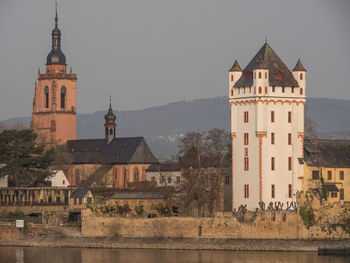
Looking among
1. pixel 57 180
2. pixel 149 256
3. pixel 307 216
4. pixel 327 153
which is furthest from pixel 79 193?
pixel 307 216

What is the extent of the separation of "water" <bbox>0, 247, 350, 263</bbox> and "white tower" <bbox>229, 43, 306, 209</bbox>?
11508 millimetres

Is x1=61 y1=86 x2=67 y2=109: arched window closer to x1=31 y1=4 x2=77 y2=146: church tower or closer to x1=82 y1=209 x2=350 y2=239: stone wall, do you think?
x1=31 y1=4 x2=77 y2=146: church tower

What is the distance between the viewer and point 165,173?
127 m

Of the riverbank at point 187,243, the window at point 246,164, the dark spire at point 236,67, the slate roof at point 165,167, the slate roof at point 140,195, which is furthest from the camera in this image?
the slate roof at point 165,167

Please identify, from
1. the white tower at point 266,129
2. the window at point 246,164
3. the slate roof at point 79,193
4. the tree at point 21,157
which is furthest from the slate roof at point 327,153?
the tree at point 21,157

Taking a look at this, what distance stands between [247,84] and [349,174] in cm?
1191

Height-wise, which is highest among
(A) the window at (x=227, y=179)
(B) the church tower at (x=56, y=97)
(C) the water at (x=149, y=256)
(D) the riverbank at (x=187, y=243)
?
(B) the church tower at (x=56, y=97)

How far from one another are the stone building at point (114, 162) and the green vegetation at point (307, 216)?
55.5 m

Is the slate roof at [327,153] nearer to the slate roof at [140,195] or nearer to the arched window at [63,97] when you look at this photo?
the slate roof at [140,195]

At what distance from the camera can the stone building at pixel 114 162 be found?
13738 centimetres

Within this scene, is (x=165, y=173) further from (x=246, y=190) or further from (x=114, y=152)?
(x=246, y=190)

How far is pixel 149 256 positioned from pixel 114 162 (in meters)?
62.1

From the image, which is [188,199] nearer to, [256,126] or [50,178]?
[256,126]

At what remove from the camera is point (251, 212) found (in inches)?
3334
